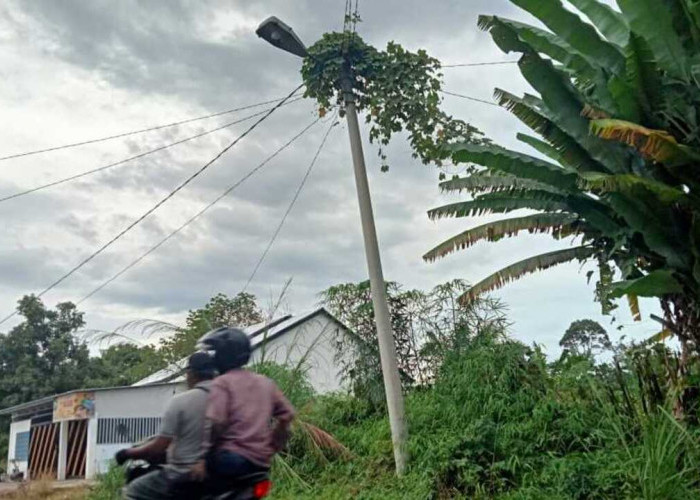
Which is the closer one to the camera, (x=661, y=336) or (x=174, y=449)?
(x=174, y=449)

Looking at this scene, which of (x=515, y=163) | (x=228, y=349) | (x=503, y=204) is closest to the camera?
(x=228, y=349)

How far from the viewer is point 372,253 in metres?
8.73

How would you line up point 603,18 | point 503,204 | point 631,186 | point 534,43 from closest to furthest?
1. point 631,186
2. point 603,18
3. point 534,43
4. point 503,204

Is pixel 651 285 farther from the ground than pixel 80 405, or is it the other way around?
pixel 80 405

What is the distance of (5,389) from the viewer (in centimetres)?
3828

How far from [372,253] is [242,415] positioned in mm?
5030

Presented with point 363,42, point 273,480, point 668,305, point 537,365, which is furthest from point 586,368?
point 363,42

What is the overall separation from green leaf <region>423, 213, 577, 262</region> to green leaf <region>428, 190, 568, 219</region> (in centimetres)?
27

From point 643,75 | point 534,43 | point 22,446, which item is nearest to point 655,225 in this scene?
point 643,75

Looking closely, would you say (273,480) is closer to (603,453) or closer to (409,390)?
(409,390)

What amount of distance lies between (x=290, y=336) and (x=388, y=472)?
10946 mm

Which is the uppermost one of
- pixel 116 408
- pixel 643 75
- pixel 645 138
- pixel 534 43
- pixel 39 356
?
pixel 39 356

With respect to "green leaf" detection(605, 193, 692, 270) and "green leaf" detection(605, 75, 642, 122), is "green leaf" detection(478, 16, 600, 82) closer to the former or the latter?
"green leaf" detection(605, 75, 642, 122)

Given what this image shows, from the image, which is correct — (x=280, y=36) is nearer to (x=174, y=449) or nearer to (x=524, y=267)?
(x=524, y=267)
